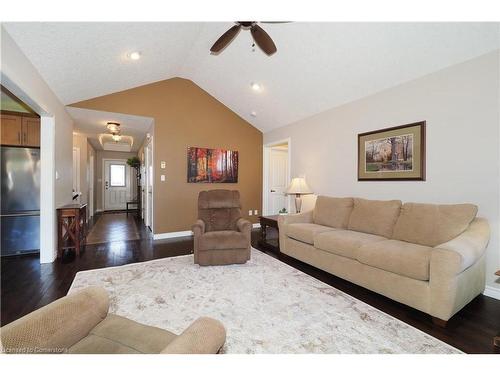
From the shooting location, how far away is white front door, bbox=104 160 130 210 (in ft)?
29.4

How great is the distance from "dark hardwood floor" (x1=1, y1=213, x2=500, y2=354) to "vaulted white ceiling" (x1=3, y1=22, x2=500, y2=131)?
2398 millimetres

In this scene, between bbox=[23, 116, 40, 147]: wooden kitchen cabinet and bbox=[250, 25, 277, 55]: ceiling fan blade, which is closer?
bbox=[250, 25, 277, 55]: ceiling fan blade

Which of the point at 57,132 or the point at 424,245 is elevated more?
the point at 57,132

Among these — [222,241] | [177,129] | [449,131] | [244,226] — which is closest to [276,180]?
[177,129]

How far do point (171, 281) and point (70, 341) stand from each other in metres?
1.66

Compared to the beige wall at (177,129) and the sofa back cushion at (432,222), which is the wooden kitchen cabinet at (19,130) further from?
the sofa back cushion at (432,222)

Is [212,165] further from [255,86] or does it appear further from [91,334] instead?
[91,334]

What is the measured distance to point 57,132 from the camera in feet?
11.1

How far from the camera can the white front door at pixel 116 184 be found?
29.4 ft

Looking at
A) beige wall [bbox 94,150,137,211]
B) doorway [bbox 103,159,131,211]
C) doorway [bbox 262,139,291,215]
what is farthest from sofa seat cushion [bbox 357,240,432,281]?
doorway [bbox 103,159,131,211]

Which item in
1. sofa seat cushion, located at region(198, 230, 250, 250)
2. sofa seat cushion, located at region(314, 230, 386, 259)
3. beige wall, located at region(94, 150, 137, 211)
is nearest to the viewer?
sofa seat cushion, located at region(314, 230, 386, 259)

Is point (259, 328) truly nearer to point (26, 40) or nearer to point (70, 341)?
point (70, 341)

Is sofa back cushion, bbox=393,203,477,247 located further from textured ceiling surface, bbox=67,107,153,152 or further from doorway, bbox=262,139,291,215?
textured ceiling surface, bbox=67,107,153,152

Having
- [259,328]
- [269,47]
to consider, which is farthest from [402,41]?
[259,328]
